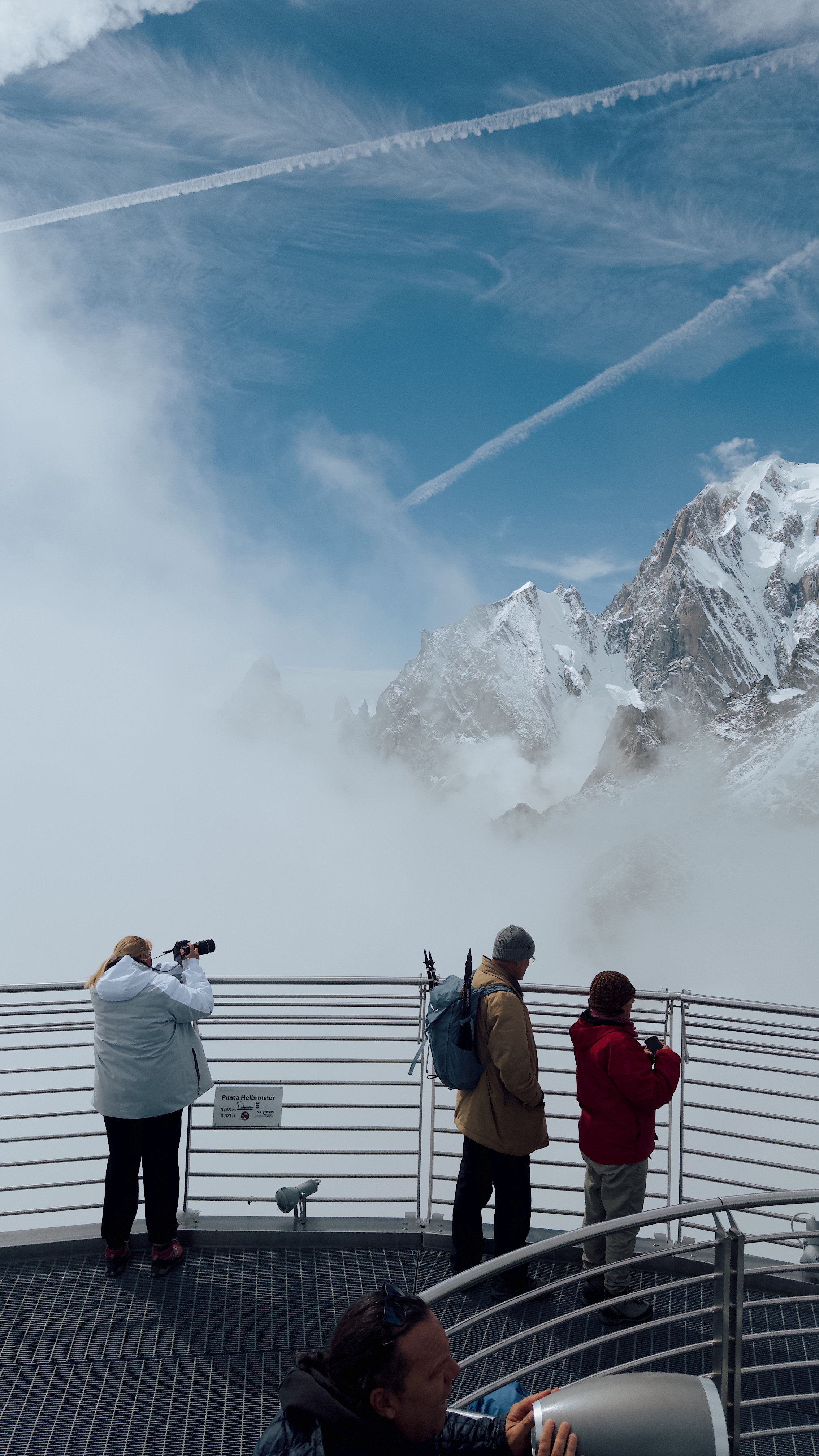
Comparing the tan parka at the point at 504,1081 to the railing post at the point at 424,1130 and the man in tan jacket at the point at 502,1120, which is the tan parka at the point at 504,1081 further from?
the railing post at the point at 424,1130

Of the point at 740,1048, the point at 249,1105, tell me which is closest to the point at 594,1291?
the point at 740,1048

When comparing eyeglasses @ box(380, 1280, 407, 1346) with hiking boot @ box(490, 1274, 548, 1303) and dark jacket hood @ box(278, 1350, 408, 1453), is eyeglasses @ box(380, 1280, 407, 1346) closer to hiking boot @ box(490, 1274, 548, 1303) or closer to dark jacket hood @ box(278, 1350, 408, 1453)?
dark jacket hood @ box(278, 1350, 408, 1453)

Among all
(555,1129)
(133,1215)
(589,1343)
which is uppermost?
(589,1343)

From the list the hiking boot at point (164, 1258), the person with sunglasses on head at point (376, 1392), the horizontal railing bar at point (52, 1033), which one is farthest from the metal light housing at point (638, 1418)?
the horizontal railing bar at point (52, 1033)

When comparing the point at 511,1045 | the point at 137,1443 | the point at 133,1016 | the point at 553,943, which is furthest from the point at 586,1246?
the point at 553,943

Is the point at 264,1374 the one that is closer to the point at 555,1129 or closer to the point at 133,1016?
the point at 133,1016

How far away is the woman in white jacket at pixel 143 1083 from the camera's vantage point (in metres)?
4.31

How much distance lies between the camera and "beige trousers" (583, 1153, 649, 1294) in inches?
162

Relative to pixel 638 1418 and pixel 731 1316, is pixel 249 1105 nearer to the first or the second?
pixel 731 1316

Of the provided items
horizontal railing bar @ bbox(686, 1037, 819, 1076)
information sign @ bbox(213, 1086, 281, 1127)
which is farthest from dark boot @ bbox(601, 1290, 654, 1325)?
information sign @ bbox(213, 1086, 281, 1127)

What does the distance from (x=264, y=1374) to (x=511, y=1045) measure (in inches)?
64.0

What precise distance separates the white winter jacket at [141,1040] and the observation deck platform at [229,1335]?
0.83m

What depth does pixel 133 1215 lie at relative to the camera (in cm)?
452

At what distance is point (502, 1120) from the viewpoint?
425 centimetres
